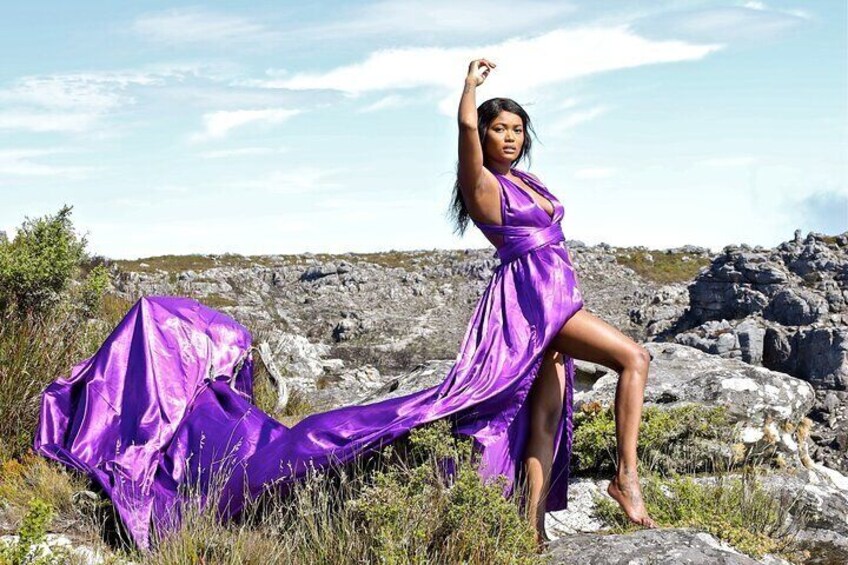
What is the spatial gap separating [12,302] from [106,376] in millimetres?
2738

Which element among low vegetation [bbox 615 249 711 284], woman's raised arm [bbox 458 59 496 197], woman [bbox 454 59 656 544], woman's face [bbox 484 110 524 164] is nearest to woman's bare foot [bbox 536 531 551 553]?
woman [bbox 454 59 656 544]

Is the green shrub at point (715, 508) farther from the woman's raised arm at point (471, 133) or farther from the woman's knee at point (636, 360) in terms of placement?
the woman's raised arm at point (471, 133)

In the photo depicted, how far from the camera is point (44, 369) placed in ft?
24.6

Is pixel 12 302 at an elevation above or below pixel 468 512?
above

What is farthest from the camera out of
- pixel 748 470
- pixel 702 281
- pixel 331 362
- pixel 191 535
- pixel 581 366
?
pixel 702 281

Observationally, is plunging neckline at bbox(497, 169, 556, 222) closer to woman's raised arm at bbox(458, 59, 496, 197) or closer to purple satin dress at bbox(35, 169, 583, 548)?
purple satin dress at bbox(35, 169, 583, 548)

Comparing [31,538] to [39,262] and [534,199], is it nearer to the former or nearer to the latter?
[534,199]

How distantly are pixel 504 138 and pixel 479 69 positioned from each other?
50cm

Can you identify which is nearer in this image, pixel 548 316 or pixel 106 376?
pixel 548 316

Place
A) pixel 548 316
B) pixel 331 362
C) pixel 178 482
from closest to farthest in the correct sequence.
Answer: pixel 548 316 < pixel 178 482 < pixel 331 362

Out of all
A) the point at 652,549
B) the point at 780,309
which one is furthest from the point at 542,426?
the point at 780,309

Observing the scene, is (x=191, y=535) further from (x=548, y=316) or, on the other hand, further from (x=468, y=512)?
(x=548, y=316)

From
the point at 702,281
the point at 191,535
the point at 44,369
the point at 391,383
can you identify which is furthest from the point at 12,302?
the point at 702,281

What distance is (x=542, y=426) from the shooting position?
532 cm
